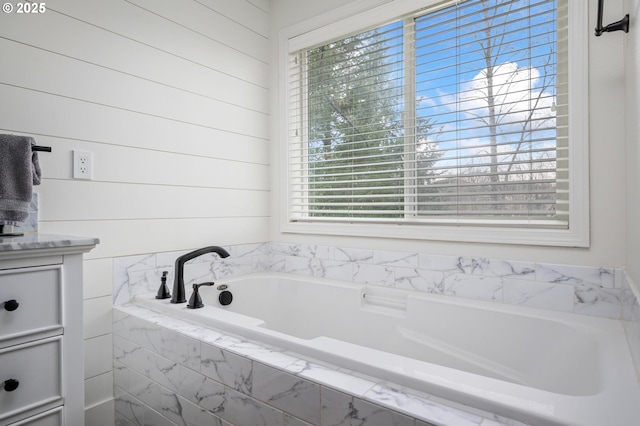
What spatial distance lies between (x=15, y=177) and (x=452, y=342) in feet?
6.10

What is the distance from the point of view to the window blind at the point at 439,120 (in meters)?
1.69

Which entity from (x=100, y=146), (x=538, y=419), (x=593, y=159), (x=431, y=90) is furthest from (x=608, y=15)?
(x=100, y=146)

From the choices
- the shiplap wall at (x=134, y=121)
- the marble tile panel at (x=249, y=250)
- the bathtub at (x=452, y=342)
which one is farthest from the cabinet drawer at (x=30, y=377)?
the marble tile panel at (x=249, y=250)

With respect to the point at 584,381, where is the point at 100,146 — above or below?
above

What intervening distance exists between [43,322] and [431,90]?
77.7 inches

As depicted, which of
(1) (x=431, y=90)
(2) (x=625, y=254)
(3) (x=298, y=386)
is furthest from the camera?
(1) (x=431, y=90)

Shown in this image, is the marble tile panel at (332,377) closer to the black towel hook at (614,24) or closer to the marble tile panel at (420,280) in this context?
the marble tile panel at (420,280)

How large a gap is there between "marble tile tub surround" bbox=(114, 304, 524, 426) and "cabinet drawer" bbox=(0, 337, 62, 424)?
38cm

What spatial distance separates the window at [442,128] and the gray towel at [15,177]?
154 cm

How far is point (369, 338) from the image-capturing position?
6.55 feet

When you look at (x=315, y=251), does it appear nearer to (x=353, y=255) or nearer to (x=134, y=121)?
(x=353, y=255)

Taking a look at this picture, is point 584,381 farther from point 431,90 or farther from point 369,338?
point 431,90

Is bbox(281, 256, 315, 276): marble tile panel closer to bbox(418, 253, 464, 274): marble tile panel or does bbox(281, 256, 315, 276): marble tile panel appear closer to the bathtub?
the bathtub

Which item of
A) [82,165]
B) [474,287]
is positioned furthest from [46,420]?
[474,287]
